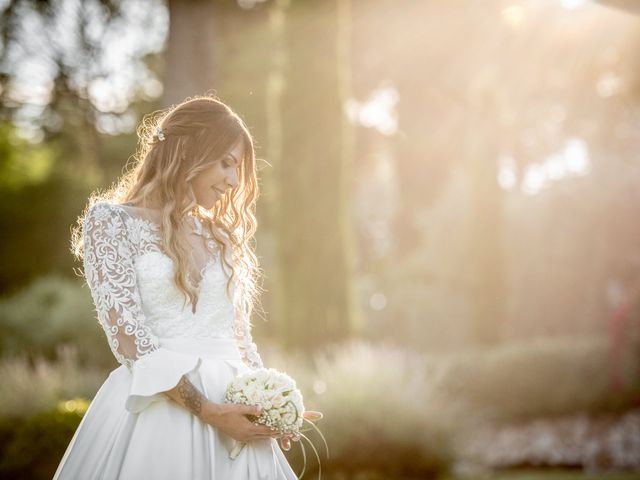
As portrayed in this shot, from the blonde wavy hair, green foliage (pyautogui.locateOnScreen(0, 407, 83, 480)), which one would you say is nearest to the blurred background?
green foliage (pyautogui.locateOnScreen(0, 407, 83, 480))

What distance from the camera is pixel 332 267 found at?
12258 mm

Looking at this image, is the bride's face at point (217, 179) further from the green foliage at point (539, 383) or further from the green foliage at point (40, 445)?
the green foliage at point (539, 383)

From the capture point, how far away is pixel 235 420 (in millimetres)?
3371

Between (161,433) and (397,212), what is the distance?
85.5 feet

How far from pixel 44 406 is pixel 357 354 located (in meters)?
3.44

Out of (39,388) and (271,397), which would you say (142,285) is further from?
(39,388)

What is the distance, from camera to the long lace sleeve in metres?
3.37

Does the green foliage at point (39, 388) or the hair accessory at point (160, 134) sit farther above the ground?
the hair accessory at point (160, 134)

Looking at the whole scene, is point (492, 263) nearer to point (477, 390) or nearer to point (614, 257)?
point (477, 390)

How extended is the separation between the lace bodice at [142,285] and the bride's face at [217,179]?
0.14m

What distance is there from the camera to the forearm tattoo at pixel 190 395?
11.1 ft

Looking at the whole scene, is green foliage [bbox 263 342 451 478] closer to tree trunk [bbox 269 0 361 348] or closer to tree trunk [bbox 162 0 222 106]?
tree trunk [bbox 269 0 361 348]

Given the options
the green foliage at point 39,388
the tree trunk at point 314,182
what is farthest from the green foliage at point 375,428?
the tree trunk at point 314,182

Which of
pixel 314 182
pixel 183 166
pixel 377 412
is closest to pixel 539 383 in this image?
pixel 314 182
